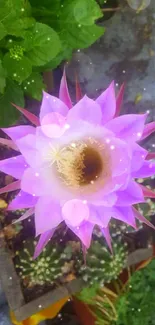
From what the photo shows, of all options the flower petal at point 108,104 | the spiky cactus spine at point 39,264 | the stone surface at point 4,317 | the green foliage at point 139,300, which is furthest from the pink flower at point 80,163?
the stone surface at point 4,317

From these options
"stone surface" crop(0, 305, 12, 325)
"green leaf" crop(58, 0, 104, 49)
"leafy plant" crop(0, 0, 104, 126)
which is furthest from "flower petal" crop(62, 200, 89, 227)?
"stone surface" crop(0, 305, 12, 325)

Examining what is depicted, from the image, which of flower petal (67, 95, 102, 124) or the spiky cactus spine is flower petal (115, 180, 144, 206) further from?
the spiky cactus spine

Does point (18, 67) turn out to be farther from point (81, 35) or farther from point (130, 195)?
point (130, 195)

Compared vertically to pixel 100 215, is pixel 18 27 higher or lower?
higher

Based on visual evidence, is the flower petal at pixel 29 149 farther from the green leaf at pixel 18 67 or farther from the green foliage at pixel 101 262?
the green foliage at pixel 101 262

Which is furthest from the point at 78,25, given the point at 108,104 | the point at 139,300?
the point at 139,300

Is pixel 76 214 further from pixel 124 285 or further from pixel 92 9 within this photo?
pixel 124 285

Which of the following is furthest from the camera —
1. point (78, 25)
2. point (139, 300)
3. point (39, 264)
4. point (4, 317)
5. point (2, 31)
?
point (4, 317)
